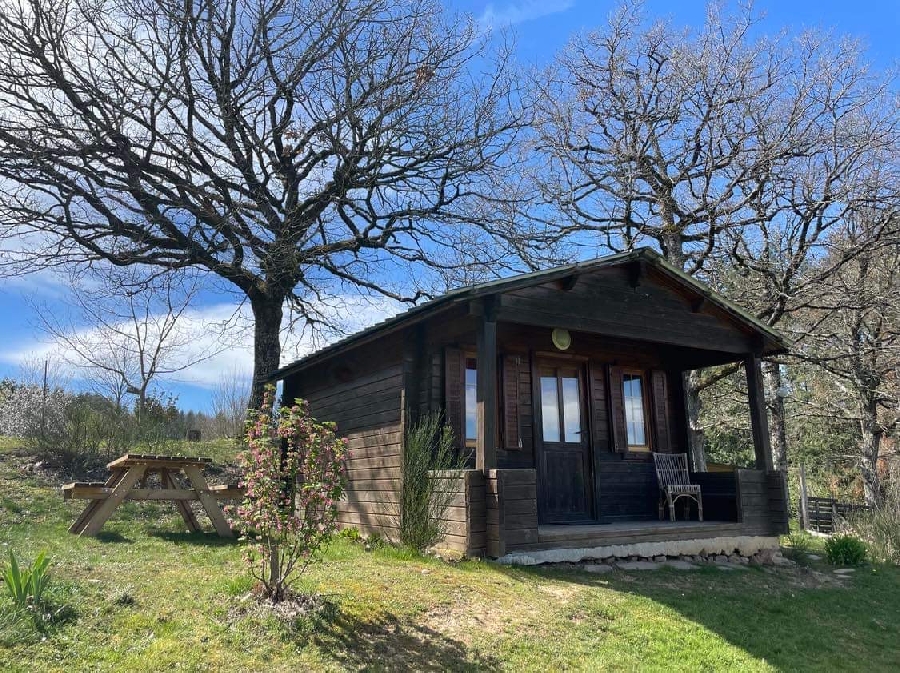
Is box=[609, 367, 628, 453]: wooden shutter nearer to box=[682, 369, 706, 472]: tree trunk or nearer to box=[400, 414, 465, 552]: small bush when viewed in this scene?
box=[682, 369, 706, 472]: tree trunk

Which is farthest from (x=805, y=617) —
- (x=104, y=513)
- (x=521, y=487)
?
(x=104, y=513)

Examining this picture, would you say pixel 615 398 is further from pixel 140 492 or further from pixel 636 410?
pixel 140 492

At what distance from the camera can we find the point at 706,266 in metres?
16.7

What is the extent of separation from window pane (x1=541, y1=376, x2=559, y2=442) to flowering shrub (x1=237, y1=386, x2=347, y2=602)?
4.88 m

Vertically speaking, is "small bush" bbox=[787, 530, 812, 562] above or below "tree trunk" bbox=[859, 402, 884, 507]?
below

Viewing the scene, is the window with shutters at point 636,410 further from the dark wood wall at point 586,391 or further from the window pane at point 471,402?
the window pane at point 471,402

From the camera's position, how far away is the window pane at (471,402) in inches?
342

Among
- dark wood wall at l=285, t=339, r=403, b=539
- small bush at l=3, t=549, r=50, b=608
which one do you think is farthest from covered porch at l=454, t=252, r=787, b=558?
small bush at l=3, t=549, r=50, b=608

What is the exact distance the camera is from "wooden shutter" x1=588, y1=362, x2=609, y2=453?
997cm

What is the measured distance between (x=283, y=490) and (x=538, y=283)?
13.0ft

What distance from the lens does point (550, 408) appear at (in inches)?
379

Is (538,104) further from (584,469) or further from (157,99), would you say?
(584,469)

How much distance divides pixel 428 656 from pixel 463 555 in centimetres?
234

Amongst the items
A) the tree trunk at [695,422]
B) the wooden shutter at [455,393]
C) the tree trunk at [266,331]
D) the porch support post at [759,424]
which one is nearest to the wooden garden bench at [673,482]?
the porch support post at [759,424]
